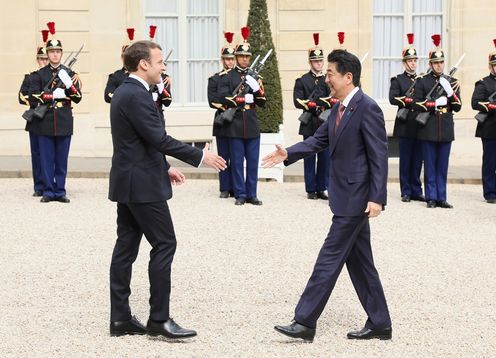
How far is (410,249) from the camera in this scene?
10500 millimetres

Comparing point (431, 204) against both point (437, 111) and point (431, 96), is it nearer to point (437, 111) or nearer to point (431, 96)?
point (437, 111)

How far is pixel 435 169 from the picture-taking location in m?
13.9

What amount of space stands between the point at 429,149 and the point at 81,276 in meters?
6.12

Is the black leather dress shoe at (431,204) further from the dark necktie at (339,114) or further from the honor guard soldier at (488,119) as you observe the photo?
the dark necktie at (339,114)

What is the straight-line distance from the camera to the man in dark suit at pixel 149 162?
7.04 meters

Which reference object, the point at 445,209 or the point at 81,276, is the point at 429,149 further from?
the point at 81,276

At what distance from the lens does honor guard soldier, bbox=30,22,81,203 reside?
13922mm

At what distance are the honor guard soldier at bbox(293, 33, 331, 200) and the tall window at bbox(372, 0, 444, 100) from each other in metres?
5.13

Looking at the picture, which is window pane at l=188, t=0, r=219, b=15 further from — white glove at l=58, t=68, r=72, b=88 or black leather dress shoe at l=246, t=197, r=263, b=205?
black leather dress shoe at l=246, t=197, r=263, b=205

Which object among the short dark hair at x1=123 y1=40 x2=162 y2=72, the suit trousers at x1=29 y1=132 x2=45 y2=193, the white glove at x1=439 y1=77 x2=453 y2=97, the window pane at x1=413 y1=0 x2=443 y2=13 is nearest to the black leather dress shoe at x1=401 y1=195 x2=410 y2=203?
the white glove at x1=439 y1=77 x2=453 y2=97

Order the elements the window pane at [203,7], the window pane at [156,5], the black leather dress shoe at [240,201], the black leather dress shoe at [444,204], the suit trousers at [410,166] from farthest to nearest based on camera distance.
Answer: the window pane at [203,7]
the window pane at [156,5]
the suit trousers at [410,166]
the black leather dress shoe at [240,201]
the black leather dress shoe at [444,204]

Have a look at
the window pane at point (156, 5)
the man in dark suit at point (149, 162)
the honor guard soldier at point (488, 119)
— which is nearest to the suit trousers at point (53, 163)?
the honor guard soldier at point (488, 119)

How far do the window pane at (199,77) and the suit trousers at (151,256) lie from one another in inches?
475

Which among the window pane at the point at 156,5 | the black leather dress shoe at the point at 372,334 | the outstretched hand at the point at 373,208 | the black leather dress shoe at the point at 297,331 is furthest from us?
the window pane at the point at 156,5
